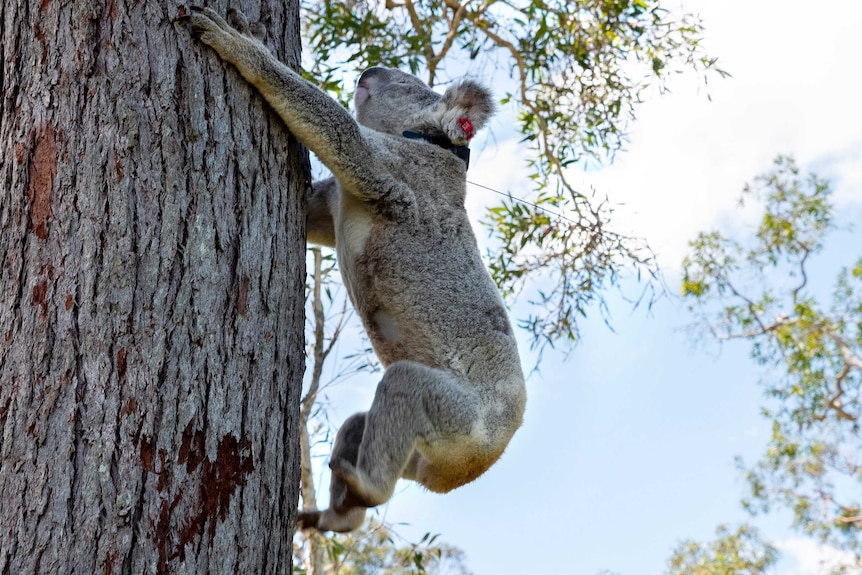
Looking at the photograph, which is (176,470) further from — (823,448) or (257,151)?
(823,448)

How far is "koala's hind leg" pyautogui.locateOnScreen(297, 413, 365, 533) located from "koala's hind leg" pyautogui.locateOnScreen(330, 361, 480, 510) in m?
0.05

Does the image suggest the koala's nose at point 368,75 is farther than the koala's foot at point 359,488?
Yes

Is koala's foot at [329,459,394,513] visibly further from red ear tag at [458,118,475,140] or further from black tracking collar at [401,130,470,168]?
red ear tag at [458,118,475,140]

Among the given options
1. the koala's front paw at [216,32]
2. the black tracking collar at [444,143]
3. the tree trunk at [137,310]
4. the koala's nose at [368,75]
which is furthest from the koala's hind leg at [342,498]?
the koala's nose at [368,75]

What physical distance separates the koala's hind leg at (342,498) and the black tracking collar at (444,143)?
1474 millimetres

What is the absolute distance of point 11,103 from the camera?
2379mm

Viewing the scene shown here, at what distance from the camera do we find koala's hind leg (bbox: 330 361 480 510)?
3367 millimetres

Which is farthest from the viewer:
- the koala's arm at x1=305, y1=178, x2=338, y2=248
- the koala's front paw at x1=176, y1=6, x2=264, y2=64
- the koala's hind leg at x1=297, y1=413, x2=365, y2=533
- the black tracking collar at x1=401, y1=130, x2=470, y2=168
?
the black tracking collar at x1=401, y1=130, x2=470, y2=168

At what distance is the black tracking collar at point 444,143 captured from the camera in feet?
14.9

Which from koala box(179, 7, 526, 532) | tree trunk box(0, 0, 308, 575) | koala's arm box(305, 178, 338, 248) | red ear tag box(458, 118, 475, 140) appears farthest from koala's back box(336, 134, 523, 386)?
tree trunk box(0, 0, 308, 575)

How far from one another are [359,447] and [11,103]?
1793mm

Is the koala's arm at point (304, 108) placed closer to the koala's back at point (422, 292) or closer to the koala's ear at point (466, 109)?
the koala's back at point (422, 292)

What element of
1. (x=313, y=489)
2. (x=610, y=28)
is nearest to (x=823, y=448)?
(x=610, y=28)

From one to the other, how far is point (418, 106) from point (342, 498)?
2263 mm
